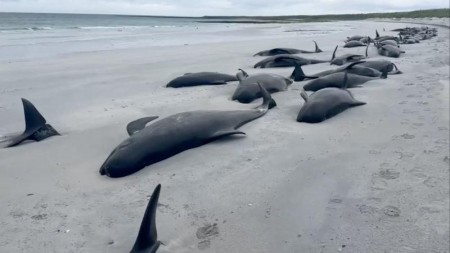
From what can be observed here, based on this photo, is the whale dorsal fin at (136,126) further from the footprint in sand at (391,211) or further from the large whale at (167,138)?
the footprint in sand at (391,211)

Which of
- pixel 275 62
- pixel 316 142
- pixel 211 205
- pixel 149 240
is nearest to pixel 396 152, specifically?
pixel 316 142

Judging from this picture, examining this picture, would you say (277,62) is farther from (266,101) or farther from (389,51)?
(266,101)

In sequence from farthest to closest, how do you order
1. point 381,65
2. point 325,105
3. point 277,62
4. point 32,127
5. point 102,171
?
point 277,62, point 381,65, point 325,105, point 32,127, point 102,171

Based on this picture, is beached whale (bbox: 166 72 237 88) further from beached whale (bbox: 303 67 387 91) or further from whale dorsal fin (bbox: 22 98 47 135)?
whale dorsal fin (bbox: 22 98 47 135)

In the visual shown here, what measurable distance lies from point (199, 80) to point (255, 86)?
179cm

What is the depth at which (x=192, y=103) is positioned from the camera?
22.6 ft

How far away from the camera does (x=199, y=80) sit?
340 inches

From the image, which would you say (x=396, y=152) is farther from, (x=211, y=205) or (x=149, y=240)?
(x=149, y=240)

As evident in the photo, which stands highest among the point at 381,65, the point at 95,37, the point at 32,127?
the point at 32,127

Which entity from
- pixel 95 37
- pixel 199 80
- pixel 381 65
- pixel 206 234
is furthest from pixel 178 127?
pixel 95 37

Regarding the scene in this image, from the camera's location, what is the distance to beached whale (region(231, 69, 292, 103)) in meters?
6.97

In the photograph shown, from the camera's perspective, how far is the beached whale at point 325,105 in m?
5.68

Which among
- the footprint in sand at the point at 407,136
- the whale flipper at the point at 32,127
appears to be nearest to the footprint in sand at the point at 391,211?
the footprint in sand at the point at 407,136

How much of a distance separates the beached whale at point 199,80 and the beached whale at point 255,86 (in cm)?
116
